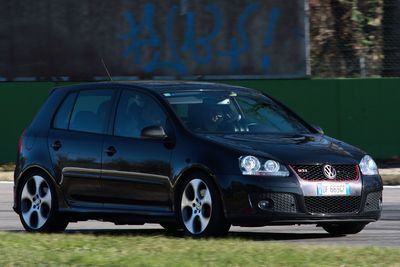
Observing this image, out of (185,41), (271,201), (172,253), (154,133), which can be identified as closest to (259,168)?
(271,201)

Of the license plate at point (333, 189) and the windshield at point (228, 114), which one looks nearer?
the license plate at point (333, 189)

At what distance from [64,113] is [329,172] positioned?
10.2 ft

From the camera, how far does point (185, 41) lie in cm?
2469

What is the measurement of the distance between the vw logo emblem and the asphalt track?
1.98ft

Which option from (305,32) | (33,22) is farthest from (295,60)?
(33,22)

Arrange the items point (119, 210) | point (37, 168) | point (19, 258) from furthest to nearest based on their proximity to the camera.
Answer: point (37, 168), point (119, 210), point (19, 258)

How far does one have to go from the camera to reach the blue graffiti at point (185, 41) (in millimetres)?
24312

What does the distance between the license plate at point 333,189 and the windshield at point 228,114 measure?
1049mm

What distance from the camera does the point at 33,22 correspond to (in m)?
25.4

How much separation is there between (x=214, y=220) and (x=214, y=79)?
13.4m

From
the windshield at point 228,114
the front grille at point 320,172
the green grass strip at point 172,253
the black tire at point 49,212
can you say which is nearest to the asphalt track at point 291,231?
the black tire at point 49,212

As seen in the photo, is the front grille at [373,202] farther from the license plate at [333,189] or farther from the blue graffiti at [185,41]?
the blue graffiti at [185,41]

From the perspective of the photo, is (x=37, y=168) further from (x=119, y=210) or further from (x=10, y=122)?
(x=10, y=122)

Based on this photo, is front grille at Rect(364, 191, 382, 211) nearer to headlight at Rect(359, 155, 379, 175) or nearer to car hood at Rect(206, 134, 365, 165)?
headlight at Rect(359, 155, 379, 175)
